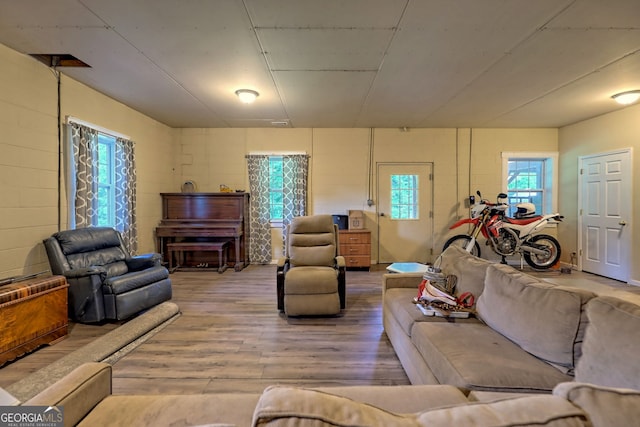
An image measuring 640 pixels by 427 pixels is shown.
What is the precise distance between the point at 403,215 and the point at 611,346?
4750mm

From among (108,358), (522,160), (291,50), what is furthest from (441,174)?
(108,358)

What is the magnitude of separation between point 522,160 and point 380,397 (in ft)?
20.7

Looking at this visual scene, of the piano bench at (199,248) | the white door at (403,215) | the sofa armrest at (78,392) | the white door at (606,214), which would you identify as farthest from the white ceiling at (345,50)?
the sofa armrest at (78,392)

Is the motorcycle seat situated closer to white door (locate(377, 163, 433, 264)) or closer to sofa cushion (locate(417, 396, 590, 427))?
white door (locate(377, 163, 433, 264))

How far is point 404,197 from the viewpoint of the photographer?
5805 millimetres

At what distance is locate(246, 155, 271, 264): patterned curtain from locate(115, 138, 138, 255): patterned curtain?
77.4 inches

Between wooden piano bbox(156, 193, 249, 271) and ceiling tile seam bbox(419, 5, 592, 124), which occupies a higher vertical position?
ceiling tile seam bbox(419, 5, 592, 124)

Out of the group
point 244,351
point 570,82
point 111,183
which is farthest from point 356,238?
point 111,183

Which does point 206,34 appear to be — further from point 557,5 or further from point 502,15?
point 557,5

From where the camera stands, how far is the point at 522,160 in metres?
5.78

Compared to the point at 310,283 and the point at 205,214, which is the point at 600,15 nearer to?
the point at 310,283

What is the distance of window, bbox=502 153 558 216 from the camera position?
561 cm

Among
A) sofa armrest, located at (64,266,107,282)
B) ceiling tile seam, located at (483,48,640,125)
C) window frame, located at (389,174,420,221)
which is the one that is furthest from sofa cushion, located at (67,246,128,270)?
ceiling tile seam, located at (483,48,640,125)

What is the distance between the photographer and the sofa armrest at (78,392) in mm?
954
